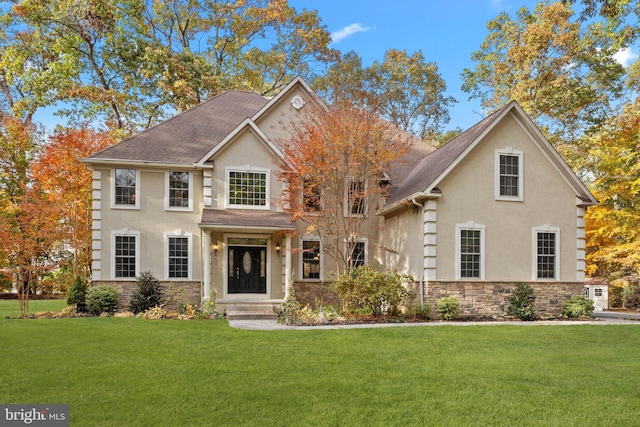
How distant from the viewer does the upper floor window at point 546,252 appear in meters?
16.9

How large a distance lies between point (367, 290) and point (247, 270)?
5.23 m

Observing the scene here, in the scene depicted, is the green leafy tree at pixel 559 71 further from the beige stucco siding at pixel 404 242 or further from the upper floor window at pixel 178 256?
the upper floor window at pixel 178 256

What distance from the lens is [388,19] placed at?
74.7 feet

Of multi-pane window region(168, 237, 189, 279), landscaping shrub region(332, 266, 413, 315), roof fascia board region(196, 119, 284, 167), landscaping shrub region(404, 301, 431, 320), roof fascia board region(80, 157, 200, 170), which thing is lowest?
landscaping shrub region(404, 301, 431, 320)

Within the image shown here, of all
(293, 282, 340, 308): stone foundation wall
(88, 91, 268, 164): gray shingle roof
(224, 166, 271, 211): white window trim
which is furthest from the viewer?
(293, 282, 340, 308): stone foundation wall

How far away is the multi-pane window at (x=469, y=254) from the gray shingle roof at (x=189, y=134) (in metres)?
9.71

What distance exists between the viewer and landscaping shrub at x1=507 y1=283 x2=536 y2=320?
1587 cm

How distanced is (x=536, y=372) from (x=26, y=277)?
15.6 metres

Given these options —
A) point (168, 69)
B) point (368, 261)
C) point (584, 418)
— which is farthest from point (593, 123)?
point (584, 418)

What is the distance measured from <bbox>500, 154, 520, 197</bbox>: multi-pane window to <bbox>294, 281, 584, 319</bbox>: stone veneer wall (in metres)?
3.07

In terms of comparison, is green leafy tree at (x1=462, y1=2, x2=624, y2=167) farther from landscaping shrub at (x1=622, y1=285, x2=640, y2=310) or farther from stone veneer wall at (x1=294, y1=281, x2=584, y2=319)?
stone veneer wall at (x1=294, y1=281, x2=584, y2=319)

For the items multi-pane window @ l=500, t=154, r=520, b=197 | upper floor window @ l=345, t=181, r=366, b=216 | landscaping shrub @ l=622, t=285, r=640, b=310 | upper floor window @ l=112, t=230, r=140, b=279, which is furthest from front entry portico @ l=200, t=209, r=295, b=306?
landscaping shrub @ l=622, t=285, r=640, b=310

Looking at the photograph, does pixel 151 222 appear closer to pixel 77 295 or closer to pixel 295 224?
pixel 77 295

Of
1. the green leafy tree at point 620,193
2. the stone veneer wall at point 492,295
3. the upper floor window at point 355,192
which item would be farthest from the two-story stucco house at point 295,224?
the green leafy tree at point 620,193
